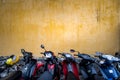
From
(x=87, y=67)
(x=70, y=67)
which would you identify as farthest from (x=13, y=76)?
(x=87, y=67)

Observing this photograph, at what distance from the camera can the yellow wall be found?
797 cm

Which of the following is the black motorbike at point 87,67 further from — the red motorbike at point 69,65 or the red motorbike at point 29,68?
the red motorbike at point 29,68

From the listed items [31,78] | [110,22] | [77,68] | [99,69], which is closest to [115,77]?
[99,69]

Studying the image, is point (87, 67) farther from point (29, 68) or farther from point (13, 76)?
point (13, 76)

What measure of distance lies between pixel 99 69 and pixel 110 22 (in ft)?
10.7

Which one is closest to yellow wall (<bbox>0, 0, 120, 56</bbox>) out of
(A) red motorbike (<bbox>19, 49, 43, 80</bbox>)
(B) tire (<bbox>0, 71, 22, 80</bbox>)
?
(A) red motorbike (<bbox>19, 49, 43, 80</bbox>)

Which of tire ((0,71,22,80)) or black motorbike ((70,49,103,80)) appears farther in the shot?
black motorbike ((70,49,103,80))

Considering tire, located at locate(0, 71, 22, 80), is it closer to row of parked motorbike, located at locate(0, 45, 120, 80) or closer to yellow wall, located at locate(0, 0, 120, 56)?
row of parked motorbike, located at locate(0, 45, 120, 80)

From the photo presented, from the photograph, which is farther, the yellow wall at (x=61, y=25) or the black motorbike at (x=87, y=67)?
the yellow wall at (x=61, y=25)

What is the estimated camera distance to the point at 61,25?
804cm

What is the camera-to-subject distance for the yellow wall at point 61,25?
797 cm

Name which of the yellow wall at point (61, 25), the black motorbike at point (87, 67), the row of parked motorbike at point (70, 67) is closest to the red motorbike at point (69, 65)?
the row of parked motorbike at point (70, 67)

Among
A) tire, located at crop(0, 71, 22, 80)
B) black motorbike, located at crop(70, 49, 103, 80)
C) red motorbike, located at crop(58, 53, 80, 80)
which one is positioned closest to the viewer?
tire, located at crop(0, 71, 22, 80)

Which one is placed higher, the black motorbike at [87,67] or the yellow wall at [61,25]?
the yellow wall at [61,25]
